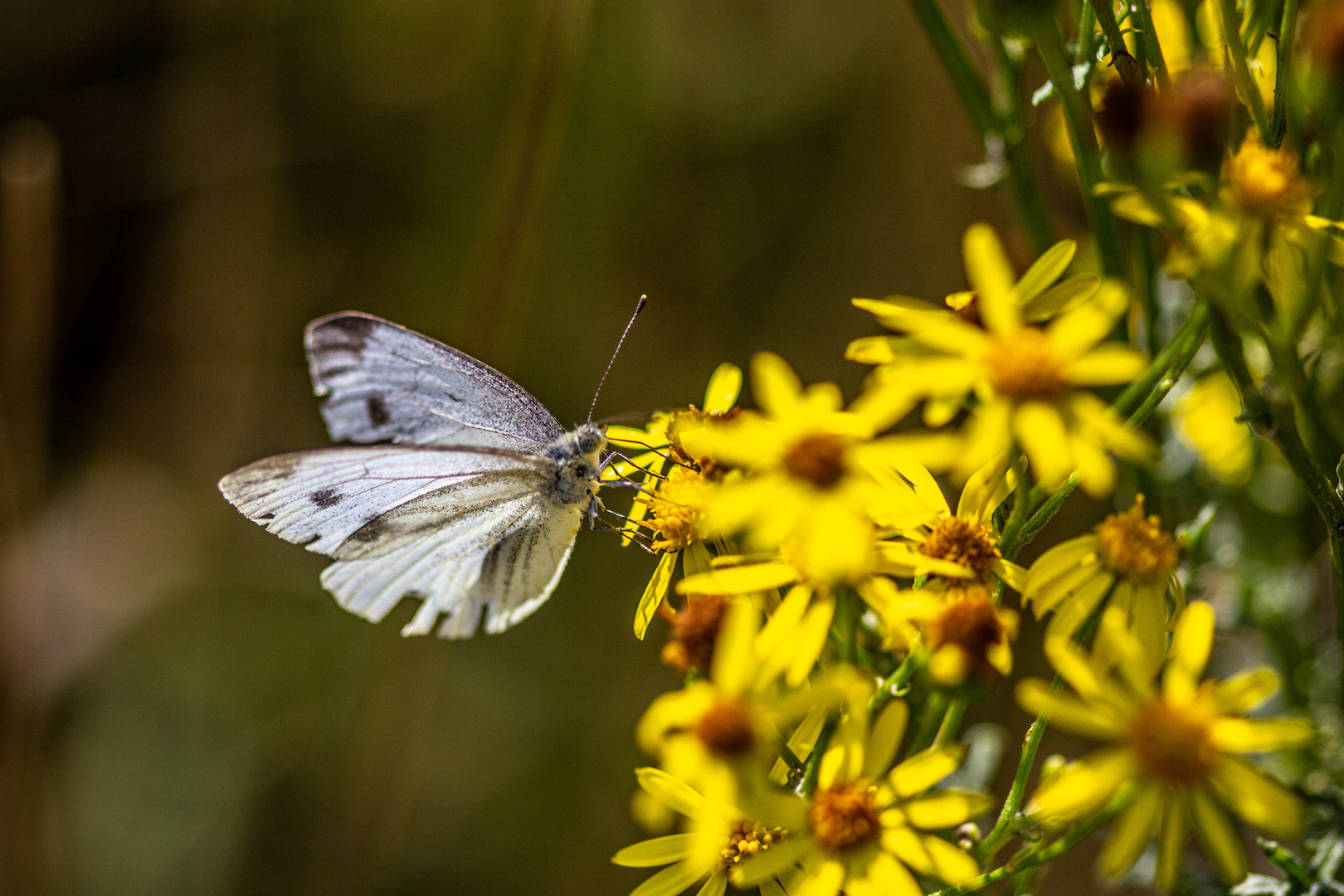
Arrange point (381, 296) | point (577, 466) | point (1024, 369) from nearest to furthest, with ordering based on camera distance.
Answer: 1. point (1024, 369)
2. point (577, 466)
3. point (381, 296)

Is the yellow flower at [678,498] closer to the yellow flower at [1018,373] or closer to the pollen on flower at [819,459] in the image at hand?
the pollen on flower at [819,459]

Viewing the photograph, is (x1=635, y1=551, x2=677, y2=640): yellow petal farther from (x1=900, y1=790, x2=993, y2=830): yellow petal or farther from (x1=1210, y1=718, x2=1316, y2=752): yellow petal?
(x1=1210, y1=718, x2=1316, y2=752): yellow petal

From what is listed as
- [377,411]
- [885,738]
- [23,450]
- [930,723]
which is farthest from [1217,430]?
[23,450]

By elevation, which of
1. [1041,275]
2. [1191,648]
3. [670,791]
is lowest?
[670,791]

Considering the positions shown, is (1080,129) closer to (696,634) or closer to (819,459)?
(819,459)

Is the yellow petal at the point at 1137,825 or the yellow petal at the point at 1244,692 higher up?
the yellow petal at the point at 1244,692

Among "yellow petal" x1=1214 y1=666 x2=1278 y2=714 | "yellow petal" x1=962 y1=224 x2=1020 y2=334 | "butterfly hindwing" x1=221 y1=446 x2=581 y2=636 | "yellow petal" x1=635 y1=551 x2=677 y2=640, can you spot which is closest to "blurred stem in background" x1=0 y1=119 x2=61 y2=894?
"butterfly hindwing" x1=221 y1=446 x2=581 y2=636

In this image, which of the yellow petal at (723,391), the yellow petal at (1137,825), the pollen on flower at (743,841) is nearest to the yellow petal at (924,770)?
the yellow petal at (1137,825)
